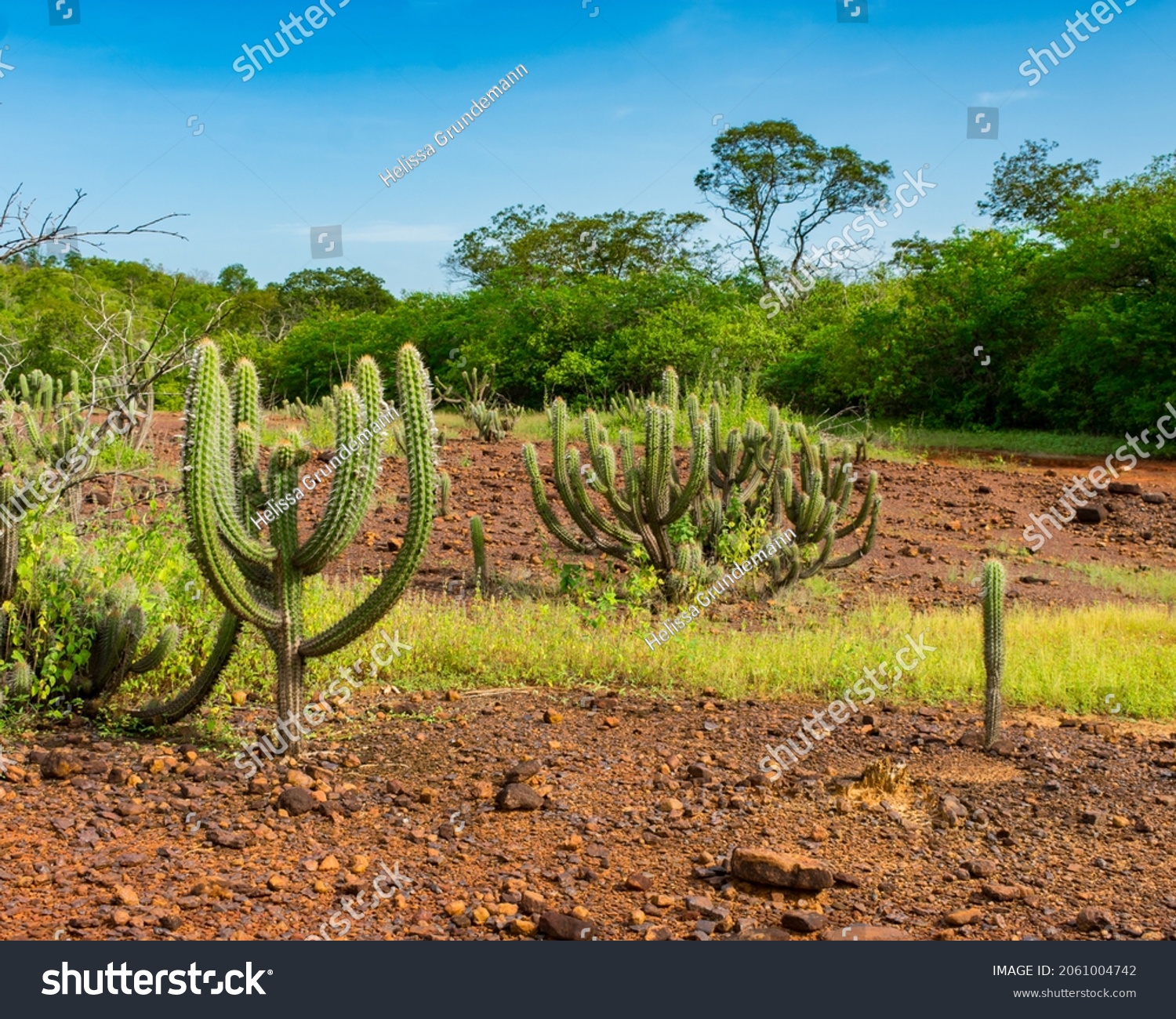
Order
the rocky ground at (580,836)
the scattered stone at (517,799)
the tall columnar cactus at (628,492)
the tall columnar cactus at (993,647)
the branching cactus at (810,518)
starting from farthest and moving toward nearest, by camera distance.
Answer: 1. the branching cactus at (810,518)
2. the tall columnar cactus at (628,492)
3. the tall columnar cactus at (993,647)
4. the scattered stone at (517,799)
5. the rocky ground at (580,836)

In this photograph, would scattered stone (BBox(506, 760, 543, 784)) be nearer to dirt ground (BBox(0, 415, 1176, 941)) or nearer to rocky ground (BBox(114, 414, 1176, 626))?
dirt ground (BBox(0, 415, 1176, 941))

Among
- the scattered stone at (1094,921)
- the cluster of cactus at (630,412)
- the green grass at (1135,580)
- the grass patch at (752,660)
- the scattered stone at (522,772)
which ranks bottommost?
the scattered stone at (1094,921)

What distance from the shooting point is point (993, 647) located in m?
5.10

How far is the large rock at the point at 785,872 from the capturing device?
11.4 ft

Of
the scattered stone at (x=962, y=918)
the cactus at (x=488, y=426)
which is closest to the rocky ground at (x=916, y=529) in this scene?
the cactus at (x=488, y=426)

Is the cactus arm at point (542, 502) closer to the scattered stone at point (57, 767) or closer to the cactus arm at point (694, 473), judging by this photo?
the cactus arm at point (694, 473)

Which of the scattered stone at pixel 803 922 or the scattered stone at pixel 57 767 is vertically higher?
the scattered stone at pixel 57 767

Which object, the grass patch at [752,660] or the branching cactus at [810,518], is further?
the branching cactus at [810,518]

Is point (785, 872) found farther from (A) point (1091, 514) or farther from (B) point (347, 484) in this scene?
(A) point (1091, 514)

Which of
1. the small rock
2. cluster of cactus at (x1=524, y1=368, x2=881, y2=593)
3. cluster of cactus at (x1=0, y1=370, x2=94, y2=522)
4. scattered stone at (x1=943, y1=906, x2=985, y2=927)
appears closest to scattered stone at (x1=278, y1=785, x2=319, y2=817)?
cluster of cactus at (x1=0, y1=370, x2=94, y2=522)

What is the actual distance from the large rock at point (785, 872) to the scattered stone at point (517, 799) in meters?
0.87

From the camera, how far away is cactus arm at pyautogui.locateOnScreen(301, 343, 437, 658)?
4.30m

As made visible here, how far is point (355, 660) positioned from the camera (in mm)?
5781

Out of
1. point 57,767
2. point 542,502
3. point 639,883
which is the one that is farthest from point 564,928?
point 542,502
